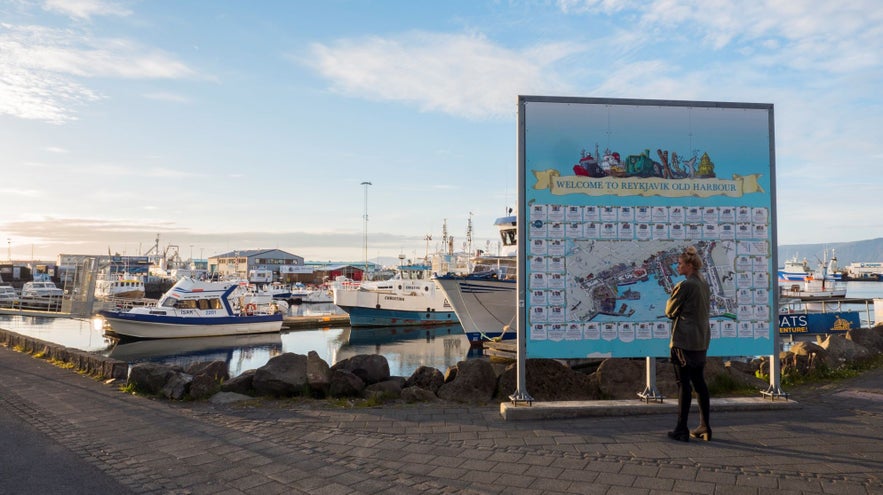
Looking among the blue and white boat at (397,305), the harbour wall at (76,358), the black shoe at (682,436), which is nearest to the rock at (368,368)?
the harbour wall at (76,358)

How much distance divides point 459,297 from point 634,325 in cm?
2131

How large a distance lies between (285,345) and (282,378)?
27.3 metres

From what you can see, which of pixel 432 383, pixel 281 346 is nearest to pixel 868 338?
pixel 432 383

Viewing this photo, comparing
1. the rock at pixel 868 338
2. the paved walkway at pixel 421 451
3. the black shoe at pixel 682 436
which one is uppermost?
the rock at pixel 868 338

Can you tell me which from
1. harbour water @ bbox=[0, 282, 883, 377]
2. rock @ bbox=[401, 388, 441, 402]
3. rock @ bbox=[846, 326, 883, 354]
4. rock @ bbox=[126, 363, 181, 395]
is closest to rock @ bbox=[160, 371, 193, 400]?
rock @ bbox=[126, 363, 181, 395]

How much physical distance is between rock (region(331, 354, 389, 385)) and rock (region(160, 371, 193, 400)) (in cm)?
203

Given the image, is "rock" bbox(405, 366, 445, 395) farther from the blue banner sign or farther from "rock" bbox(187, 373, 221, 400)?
the blue banner sign

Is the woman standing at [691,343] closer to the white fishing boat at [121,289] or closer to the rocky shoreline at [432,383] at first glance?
the rocky shoreline at [432,383]

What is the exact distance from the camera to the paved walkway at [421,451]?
4277 millimetres

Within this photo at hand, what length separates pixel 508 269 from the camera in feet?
98.5

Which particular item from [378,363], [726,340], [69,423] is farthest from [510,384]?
[69,423]

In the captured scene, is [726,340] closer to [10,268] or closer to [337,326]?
[337,326]

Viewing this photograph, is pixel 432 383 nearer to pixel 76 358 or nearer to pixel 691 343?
pixel 691 343

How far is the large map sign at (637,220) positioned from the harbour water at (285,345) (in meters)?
17.7
